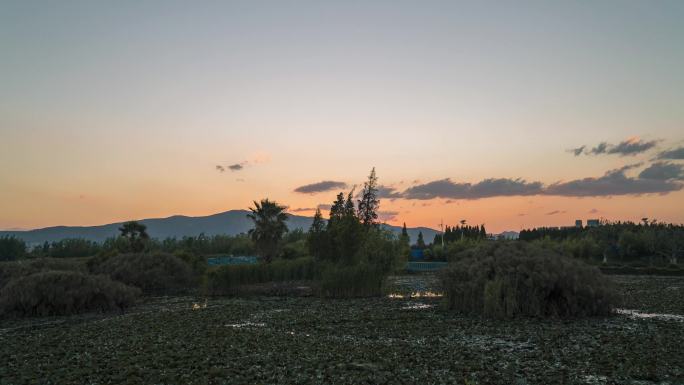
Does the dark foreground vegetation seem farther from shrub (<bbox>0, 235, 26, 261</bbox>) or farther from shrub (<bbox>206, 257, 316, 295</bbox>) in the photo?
shrub (<bbox>0, 235, 26, 261</bbox>)

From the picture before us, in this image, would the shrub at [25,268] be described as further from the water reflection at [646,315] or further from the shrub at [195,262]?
the water reflection at [646,315]

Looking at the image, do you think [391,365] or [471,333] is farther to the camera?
[471,333]

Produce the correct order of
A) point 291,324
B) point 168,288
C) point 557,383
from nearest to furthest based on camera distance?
point 557,383 < point 291,324 < point 168,288

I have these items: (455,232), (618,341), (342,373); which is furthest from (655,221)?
(342,373)

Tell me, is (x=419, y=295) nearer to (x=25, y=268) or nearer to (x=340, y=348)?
(x=340, y=348)

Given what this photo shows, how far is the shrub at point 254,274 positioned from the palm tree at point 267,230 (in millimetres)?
16128

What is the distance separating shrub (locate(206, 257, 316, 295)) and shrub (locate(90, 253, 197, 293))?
10.6 feet

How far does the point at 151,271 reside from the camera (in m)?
37.0

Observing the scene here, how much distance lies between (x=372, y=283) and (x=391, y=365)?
20347mm

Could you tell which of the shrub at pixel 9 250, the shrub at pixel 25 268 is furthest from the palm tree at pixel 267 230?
the shrub at pixel 9 250

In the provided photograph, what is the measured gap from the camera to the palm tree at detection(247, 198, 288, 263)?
57969 millimetres

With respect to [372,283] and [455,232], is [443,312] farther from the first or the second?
[455,232]

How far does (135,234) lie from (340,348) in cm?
4596

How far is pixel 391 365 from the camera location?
12.8 meters
